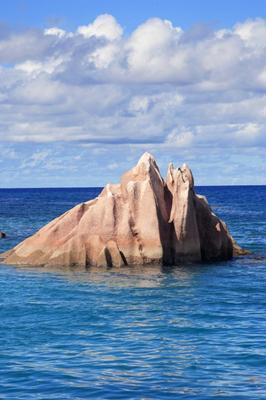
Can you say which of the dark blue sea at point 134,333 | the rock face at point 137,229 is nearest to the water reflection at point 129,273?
the dark blue sea at point 134,333

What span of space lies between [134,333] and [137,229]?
18.8 meters

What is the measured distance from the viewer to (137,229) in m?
48.0

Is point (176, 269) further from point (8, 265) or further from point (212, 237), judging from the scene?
point (8, 265)

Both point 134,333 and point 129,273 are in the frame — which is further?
point 129,273

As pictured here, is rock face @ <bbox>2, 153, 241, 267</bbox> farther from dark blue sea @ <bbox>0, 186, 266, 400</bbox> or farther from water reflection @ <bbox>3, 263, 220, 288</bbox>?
dark blue sea @ <bbox>0, 186, 266, 400</bbox>

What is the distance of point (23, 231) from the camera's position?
79875 millimetres

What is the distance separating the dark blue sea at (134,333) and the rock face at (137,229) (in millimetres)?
1604

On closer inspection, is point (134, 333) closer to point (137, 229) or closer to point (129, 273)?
point (129, 273)

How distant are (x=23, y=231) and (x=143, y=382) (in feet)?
191

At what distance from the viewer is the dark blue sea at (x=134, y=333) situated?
2273 cm

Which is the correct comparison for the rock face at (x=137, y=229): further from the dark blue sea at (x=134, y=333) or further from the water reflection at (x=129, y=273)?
the dark blue sea at (x=134, y=333)

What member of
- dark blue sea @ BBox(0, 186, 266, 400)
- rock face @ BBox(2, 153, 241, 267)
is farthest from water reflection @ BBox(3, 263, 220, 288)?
rock face @ BBox(2, 153, 241, 267)

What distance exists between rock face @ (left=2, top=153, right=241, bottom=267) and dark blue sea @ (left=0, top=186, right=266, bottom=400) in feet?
5.26

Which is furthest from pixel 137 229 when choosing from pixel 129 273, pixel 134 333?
pixel 134 333
